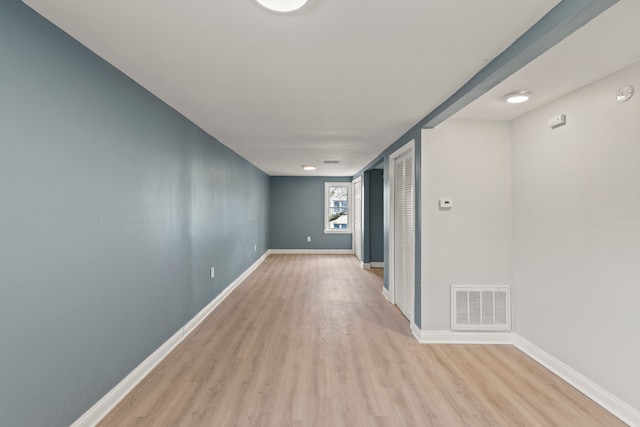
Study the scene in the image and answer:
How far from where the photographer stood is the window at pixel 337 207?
9109 mm

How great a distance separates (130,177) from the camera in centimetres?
233

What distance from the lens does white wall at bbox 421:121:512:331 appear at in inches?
127

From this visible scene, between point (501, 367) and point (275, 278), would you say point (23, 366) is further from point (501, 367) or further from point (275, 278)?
point (275, 278)

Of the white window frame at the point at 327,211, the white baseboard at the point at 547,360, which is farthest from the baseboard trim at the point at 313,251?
the white baseboard at the point at 547,360

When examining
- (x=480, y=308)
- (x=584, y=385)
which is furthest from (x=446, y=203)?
(x=584, y=385)

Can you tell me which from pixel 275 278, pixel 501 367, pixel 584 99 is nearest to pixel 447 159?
pixel 584 99

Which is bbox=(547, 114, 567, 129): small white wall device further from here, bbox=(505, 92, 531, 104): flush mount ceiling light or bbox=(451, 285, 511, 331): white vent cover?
bbox=(451, 285, 511, 331): white vent cover

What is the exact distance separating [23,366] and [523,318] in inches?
144

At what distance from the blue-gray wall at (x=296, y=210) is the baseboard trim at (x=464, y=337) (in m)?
5.87

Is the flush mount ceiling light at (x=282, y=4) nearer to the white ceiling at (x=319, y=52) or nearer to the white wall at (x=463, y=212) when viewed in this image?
the white ceiling at (x=319, y=52)

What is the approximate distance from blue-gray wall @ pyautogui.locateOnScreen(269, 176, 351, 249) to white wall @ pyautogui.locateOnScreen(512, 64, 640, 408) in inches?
247

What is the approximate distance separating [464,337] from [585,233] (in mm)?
1476

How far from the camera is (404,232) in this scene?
3.98m

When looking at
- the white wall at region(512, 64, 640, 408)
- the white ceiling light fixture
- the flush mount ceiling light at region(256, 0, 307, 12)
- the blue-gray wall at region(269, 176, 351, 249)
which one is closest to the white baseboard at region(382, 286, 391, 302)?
the white wall at region(512, 64, 640, 408)
